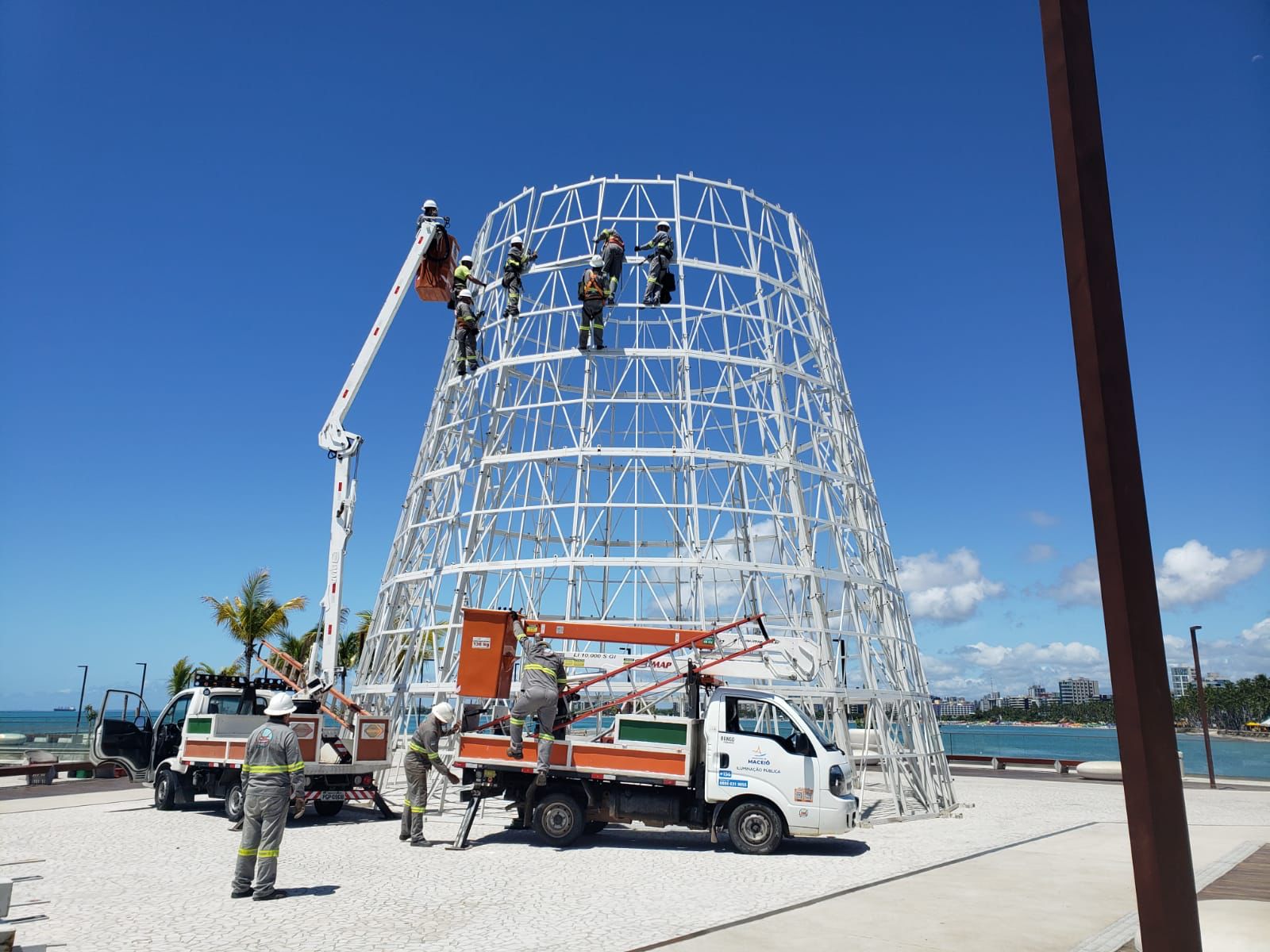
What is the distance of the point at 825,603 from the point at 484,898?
11934mm

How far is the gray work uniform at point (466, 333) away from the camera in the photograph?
75.5 ft

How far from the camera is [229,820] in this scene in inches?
710

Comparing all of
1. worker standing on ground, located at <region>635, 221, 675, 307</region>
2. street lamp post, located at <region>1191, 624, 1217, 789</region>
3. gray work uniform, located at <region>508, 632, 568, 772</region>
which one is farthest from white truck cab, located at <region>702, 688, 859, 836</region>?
street lamp post, located at <region>1191, 624, 1217, 789</region>

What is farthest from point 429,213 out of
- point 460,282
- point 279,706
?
point 279,706

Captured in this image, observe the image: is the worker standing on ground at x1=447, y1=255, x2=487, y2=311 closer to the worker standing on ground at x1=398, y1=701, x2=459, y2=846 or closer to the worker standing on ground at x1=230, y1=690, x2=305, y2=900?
the worker standing on ground at x1=398, y1=701, x2=459, y2=846

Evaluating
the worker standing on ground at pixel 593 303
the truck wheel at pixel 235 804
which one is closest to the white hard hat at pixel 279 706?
the truck wheel at pixel 235 804

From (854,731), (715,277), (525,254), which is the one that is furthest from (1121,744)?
(854,731)

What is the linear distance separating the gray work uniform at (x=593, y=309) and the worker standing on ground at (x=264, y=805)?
12.9 meters

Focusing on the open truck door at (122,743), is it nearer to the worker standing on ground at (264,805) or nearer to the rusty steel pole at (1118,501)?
the worker standing on ground at (264,805)

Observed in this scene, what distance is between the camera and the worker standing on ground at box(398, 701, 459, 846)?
50.3ft

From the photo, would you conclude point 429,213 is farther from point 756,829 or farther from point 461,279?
point 756,829

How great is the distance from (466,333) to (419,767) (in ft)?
38.4

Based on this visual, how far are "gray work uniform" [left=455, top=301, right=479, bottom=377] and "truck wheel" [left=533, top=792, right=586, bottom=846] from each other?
38.5ft

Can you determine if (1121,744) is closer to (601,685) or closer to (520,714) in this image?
(520,714)
